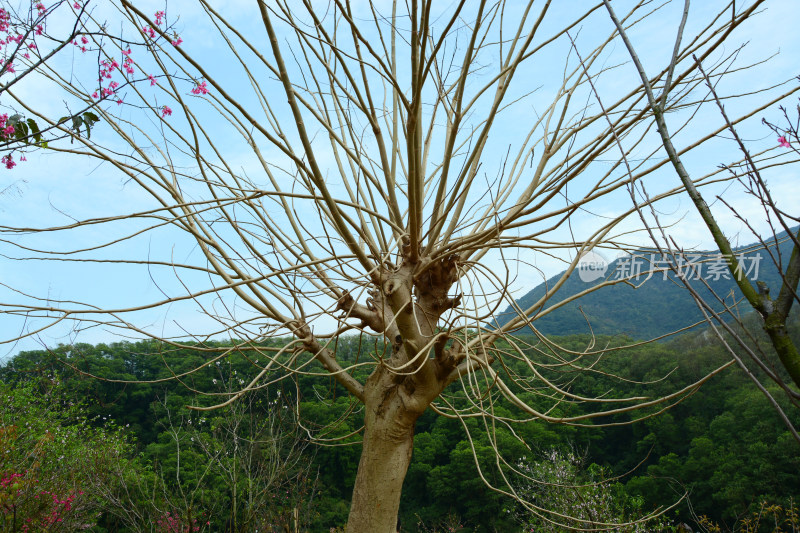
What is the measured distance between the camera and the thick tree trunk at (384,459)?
153 centimetres

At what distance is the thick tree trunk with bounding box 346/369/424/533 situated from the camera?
1.53 m

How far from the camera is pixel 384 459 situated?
5.16 ft

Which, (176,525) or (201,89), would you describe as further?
(176,525)

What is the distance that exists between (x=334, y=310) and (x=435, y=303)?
366 millimetres

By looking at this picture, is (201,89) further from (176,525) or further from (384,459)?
(176,525)

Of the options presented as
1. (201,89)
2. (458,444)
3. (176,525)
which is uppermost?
(201,89)

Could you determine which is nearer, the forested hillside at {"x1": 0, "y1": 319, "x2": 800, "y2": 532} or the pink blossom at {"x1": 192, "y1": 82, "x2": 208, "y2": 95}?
the pink blossom at {"x1": 192, "y1": 82, "x2": 208, "y2": 95}

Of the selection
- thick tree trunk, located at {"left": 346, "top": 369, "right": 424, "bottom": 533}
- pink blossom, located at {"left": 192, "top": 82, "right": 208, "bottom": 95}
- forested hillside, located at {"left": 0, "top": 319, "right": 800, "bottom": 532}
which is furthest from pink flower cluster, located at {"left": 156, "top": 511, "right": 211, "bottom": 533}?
pink blossom, located at {"left": 192, "top": 82, "right": 208, "bottom": 95}

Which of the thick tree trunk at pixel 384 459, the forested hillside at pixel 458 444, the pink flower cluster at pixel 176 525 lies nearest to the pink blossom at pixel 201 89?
the thick tree trunk at pixel 384 459

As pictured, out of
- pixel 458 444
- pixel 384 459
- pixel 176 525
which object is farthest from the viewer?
pixel 458 444

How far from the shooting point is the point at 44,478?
7516 millimetres

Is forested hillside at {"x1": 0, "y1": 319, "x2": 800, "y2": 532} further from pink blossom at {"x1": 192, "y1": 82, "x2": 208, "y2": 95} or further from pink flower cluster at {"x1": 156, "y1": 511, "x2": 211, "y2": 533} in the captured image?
pink blossom at {"x1": 192, "y1": 82, "x2": 208, "y2": 95}

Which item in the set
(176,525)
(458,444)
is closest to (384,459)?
(176,525)

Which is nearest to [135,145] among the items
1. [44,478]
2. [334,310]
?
[334,310]
